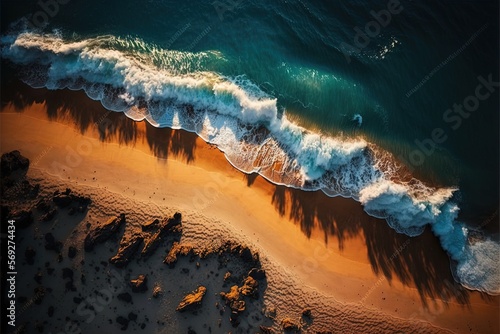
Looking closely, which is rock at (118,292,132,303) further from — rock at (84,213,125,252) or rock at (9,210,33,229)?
rock at (9,210,33,229)

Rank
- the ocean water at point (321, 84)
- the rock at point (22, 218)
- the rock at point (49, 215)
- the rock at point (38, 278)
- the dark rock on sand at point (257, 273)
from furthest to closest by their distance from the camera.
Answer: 1. the ocean water at point (321, 84)
2. the rock at point (49, 215)
3. the rock at point (22, 218)
4. the dark rock on sand at point (257, 273)
5. the rock at point (38, 278)

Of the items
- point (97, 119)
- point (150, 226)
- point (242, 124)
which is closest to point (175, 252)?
point (150, 226)

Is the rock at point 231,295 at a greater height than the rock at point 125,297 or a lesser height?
greater

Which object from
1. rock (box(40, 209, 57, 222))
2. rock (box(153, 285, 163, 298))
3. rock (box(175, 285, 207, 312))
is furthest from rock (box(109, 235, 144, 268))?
rock (box(40, 209, 57, 222))

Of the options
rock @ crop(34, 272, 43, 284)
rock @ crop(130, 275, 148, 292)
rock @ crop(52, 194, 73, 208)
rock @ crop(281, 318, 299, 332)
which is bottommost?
rock @ crop(34, 272, 43, 284)

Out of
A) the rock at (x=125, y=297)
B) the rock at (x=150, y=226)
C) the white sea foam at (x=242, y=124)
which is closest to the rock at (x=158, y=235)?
the rock at (x=150, y=226)

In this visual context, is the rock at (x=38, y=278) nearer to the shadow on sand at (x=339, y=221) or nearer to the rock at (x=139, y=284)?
the rock at (x=139, y=284)

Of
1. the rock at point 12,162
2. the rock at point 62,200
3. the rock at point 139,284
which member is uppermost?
the rock at point 139,284
